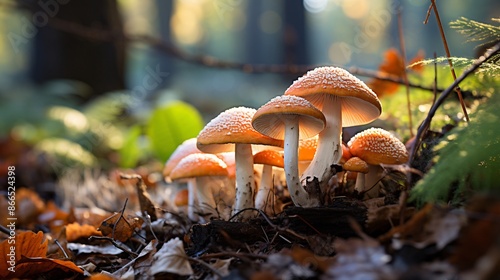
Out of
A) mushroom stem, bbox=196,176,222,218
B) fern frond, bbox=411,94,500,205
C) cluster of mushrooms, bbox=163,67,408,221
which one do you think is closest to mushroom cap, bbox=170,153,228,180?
cluster of mushrooms, bbox=163,67,408,221

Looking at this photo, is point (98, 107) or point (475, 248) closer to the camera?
point (475, 248)

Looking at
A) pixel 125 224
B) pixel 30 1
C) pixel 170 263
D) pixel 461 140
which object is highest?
pixel 30 1

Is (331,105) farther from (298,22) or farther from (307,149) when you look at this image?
(298,22)

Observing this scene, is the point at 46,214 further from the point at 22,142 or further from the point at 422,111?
the point at 22,142

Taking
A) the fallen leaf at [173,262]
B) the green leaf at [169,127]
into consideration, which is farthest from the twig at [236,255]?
the green leaf at [169,127]

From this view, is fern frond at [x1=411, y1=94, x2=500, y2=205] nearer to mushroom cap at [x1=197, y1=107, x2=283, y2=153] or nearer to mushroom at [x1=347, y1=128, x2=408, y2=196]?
mushroom at [x1=347, y1=128, x2=408, y2=196]

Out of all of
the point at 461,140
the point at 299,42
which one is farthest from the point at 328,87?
the point at 299,42
